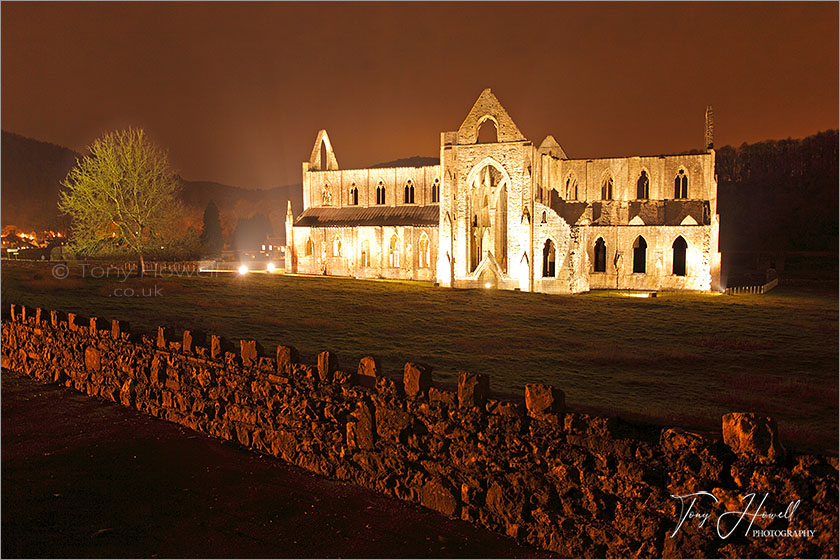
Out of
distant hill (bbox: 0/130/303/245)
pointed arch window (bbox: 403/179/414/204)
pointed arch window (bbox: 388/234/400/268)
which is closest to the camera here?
pointed arch window (bbox: 388/234/400/268)

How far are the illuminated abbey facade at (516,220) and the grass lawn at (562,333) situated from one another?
173 inches

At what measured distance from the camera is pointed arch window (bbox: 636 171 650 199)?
166ft

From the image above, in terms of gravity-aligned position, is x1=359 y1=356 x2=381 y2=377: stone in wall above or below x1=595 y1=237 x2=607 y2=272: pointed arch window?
below

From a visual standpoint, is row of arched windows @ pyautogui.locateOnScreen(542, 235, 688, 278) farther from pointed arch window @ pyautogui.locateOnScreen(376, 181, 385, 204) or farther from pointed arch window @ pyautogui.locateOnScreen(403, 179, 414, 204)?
pointed arch window @ pyautogui.locateOnScreen(376, 181, 385, 204)

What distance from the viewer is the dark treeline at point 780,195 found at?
79500 millimetres

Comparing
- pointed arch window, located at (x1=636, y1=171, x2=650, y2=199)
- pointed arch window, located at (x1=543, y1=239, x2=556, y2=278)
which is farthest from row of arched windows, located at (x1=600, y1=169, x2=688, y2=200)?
pointed arch window, located at (x1=543, y1=239, x2=556, y2=278)

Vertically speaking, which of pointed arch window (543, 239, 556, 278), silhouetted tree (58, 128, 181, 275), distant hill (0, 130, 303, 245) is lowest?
pointed arch window (543, 239, 556, 278)

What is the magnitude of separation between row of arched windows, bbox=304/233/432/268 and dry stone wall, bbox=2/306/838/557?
4251cm

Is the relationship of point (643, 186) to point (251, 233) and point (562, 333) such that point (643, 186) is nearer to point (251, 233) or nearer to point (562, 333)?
point (562, 333)

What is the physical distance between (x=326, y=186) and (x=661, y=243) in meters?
35.7

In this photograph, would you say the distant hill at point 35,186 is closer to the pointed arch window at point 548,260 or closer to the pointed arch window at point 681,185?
the pointed arch window at point 548,260

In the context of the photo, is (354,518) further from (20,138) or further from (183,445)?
(20,138)

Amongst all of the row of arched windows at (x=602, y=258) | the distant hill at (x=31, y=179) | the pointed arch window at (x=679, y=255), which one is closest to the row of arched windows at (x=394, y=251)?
the row of arched windows at (x=602, y=258)

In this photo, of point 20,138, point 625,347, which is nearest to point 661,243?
point 625,347
